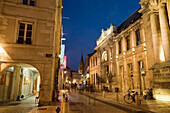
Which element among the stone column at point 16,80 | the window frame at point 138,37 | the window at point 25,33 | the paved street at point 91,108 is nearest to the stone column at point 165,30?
the window frame at point 138,37

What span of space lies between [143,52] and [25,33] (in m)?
14.7

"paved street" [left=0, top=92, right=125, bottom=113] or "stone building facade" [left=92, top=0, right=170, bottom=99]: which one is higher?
"stone building facade" [left=92, top=0, right=170, bottom=99]

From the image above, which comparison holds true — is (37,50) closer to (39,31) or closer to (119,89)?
(39,31)

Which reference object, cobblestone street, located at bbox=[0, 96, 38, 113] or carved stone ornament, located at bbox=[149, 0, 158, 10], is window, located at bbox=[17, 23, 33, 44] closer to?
cobblestone street, located at bbox=[0, 96, 38, 113]

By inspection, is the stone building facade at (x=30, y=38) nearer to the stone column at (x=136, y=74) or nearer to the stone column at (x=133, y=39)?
the stone column at (x=136, y=74)

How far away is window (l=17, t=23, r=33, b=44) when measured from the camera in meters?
9.72

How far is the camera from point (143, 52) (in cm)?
1673

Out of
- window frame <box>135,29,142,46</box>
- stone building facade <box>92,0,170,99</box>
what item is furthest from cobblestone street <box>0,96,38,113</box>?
window frame <box>135,29,142,46</box>

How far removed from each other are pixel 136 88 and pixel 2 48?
16.7 m

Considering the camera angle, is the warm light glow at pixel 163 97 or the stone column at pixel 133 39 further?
the stone column at pixel 133 39

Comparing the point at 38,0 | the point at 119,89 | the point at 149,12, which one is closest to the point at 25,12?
the point at 38,0

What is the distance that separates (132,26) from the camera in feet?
63.6

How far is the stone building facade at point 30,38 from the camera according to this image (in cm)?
921

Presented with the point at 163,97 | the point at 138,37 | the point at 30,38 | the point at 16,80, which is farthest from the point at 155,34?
the point at 16,80
